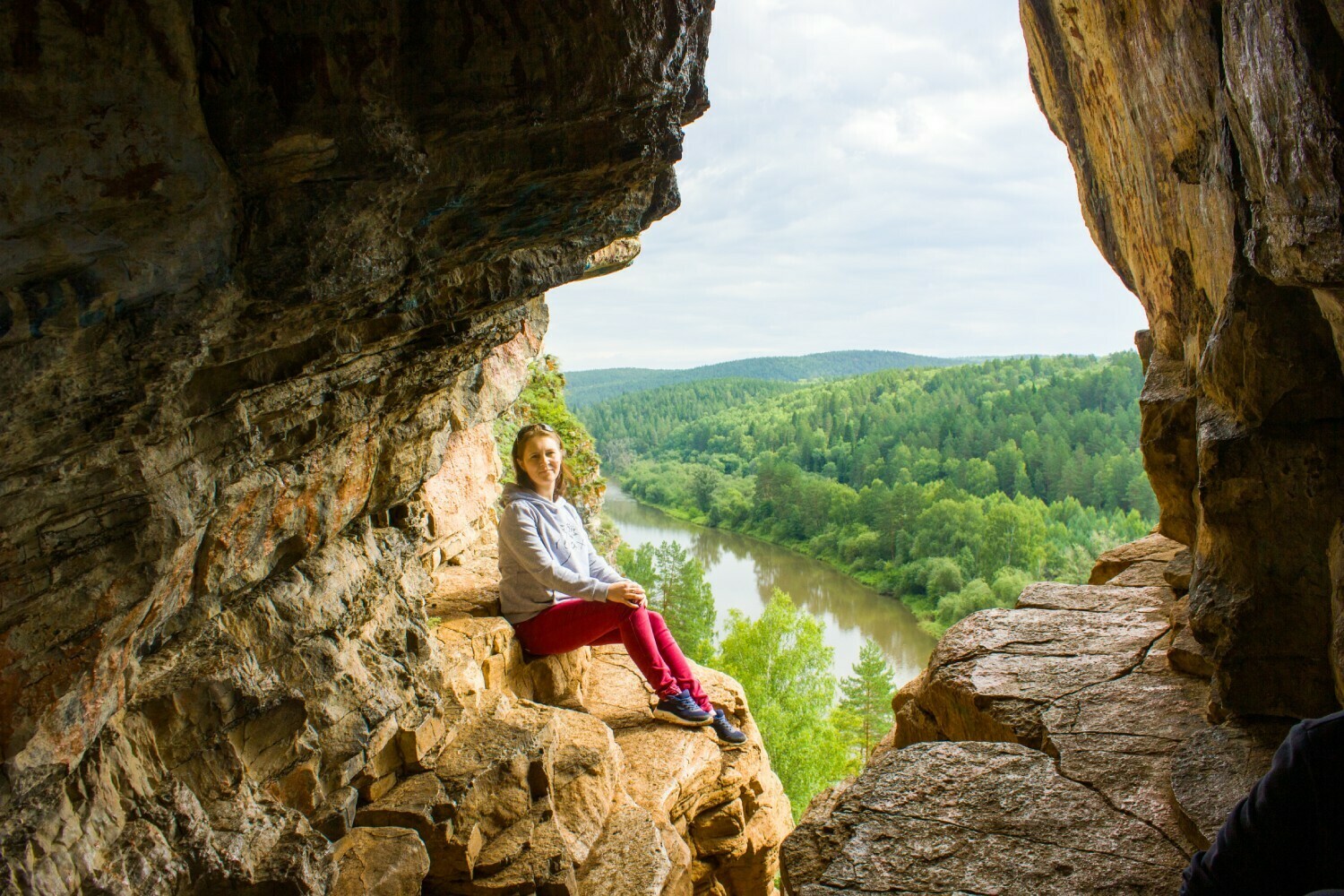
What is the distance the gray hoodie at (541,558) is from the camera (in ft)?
19.2

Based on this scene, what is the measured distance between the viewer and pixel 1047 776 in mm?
4535

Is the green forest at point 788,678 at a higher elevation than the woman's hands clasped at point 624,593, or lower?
lower

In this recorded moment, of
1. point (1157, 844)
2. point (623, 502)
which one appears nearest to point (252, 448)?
point (1157, 844)

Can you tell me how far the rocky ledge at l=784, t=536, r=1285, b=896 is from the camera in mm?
3838

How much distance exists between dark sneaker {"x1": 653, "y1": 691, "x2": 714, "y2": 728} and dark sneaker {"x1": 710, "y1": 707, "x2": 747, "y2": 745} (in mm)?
70

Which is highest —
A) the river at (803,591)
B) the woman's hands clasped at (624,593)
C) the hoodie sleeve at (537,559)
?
the hoodie sleeve at (537,559)

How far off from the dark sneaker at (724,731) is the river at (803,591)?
62.1 feet

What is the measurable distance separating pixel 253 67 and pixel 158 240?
24.2 inches

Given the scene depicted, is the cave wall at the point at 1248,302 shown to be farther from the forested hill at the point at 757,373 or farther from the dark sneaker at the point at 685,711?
the forested hill at the point at 757,373

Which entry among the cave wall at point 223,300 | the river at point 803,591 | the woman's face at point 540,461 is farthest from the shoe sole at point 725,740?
the river at point 803,591

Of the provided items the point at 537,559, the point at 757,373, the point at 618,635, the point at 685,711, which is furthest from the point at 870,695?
the point at 757,373

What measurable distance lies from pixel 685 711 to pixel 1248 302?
460 centimetres

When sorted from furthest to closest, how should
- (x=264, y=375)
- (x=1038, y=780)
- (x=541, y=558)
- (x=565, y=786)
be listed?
(x=541, y=558) < (x=565, y=786) < (x=1038, y=780) < (x=264, y=375)

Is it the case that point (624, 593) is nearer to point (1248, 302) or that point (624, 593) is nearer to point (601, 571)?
point (601, 571)
